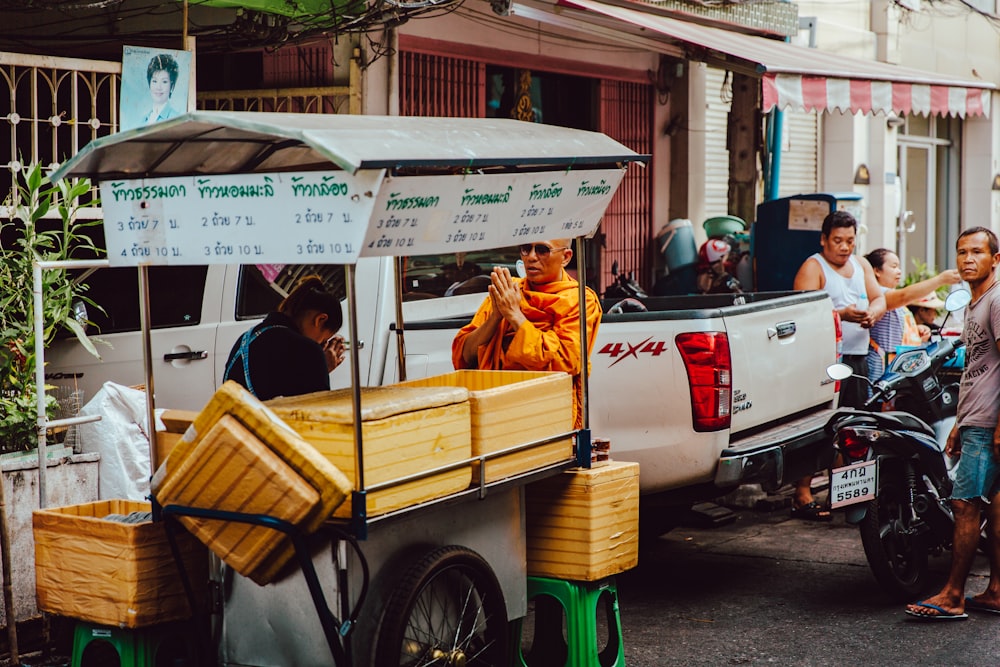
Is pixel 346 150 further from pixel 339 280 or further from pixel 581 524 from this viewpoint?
pixel 339 280

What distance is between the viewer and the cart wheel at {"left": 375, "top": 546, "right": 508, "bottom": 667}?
412 cm

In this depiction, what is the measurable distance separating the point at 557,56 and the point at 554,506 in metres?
6.72

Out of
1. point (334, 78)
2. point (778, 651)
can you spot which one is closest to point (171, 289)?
point (334, 78)

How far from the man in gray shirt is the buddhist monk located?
1.82 metres

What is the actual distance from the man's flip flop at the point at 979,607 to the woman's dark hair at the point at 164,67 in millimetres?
4797

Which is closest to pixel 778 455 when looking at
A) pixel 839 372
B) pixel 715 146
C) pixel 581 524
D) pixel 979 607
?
pixel 839 372

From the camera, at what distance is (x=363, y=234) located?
147 inches

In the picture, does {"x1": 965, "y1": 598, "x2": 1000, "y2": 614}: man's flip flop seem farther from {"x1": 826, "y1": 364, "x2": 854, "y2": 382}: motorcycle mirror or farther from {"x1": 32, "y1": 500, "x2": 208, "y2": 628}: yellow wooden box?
{"x1": 32, "y1": 500, "x2": 208, "y2": 628}: yellow wooden box

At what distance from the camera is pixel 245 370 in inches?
183

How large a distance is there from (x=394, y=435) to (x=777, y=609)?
9.42ft

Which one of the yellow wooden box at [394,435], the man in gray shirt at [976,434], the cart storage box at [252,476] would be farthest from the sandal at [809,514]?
the cart storage box at [252,476]

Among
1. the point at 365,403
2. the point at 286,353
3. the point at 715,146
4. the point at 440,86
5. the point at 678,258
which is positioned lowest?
the point at 365,403

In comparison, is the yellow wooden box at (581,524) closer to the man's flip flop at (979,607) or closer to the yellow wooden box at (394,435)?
the yellow wooden box at (394,435)

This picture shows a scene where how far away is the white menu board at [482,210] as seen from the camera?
3.90 m
